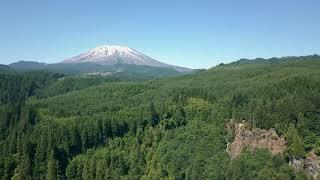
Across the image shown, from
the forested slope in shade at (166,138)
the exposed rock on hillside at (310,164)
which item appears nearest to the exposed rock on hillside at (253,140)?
the forested slope in shade at (166,138)

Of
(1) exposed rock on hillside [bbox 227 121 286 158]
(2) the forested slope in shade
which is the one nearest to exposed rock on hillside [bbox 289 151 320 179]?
(2) the forested slope in shade

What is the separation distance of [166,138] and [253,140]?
27.6 metres

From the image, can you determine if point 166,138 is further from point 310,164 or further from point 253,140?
point 310,164

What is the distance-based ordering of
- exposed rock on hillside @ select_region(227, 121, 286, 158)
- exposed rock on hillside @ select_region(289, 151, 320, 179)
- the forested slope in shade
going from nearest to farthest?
exposed rock on hillside @ select_region(289, 151, 320, 179), the forested slope in shade, exposed rock on hillside @ select_region(227, 121, 286, 158)

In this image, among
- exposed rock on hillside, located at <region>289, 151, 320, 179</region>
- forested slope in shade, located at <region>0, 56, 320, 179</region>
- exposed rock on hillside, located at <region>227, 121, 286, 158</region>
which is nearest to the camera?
exposed rock on hillside, located at <region>289, 151, 320, 179</region>

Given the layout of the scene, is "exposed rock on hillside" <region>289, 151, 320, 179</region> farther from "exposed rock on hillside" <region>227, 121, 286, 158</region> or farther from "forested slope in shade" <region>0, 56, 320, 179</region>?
"exposed rock on hillside" <region>227, 121, 286, 158</region>

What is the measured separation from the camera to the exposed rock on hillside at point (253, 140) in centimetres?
12181

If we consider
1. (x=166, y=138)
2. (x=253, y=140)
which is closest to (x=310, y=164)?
(x=253, y=140)

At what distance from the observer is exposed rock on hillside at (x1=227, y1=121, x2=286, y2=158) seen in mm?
121812

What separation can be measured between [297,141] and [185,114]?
47.7 meters

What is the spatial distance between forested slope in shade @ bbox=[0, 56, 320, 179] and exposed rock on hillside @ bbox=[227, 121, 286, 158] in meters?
1.83

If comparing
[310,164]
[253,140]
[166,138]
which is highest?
[253,140]

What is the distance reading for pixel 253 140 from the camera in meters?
127

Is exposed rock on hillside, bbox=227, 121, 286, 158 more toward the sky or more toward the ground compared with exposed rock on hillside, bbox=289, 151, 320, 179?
more toward the sky
